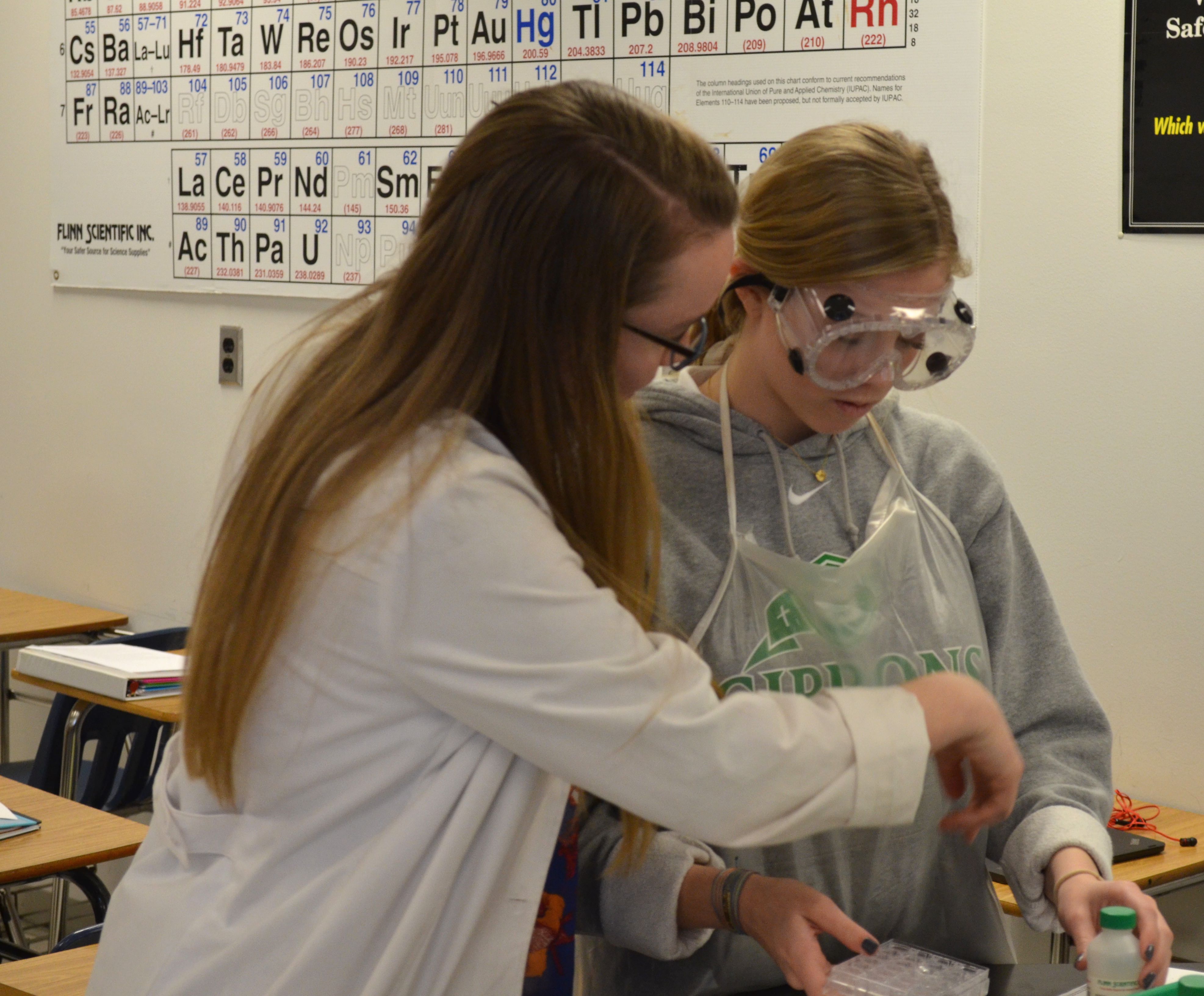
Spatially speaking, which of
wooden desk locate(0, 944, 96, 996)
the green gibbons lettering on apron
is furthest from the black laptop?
wooden desk locate(0, 944, 96, 996)

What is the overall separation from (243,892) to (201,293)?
2.98 meters

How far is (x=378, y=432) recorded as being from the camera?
938 mm

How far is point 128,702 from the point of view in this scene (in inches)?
116

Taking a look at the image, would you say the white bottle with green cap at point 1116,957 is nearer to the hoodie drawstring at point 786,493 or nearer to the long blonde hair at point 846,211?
the hoodie drawstring at point 786,493

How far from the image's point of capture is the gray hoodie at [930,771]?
1.32 metres

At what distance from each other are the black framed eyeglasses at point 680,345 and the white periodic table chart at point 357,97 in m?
1.30

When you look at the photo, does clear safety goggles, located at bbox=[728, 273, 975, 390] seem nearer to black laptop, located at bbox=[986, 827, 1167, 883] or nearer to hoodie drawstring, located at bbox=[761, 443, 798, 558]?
hoodie drawstring, located at bbox=[761, 443, 798, 558]

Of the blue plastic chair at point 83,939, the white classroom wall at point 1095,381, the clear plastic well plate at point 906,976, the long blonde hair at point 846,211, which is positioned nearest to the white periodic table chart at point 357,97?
the white classroom wall at point 1095,381

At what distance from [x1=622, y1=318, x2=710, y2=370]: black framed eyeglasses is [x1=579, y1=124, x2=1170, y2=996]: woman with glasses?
236mm

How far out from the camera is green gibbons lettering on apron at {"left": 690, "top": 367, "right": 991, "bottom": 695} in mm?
1326

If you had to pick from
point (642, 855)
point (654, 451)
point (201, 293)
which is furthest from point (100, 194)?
point (642, 855)

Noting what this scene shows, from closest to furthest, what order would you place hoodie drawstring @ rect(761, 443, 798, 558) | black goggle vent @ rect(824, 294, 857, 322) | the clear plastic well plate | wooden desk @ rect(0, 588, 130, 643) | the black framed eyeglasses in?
1. the black framed eyeglasses
2. the clear plastic well plate
3. black goggle vent @ rect(824, 294, 857, 322)
4. hoodie drawstring @ rect(761, 443, 798, 558)
5. wooden desk @ rect(0, 588, 130, 643)

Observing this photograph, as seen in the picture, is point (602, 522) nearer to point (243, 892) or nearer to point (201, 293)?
point (243, 892)

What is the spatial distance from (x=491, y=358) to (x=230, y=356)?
287 cm
